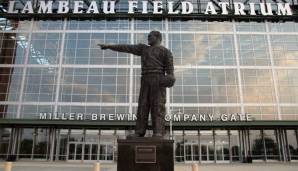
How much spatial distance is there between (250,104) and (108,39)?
17.9m

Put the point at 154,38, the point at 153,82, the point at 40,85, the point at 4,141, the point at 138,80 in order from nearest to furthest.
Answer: the point at 153,82 < the point at 154,38 < the point at 4,141 < the point at 40,85 < the point at 138,80

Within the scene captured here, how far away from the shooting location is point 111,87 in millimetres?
40438

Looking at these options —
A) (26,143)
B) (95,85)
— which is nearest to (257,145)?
(95,85)

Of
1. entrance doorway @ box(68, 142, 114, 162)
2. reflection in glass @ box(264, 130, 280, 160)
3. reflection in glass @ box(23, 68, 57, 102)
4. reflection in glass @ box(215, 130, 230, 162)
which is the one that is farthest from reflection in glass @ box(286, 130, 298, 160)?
reflection in glass @ box(23, 68, 57, 102)

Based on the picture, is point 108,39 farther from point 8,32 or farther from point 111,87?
point 8,32

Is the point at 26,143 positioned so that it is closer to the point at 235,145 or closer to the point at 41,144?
the point at 41,144

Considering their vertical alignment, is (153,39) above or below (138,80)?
below

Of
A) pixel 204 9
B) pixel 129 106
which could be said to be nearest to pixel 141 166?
pixel 129 106

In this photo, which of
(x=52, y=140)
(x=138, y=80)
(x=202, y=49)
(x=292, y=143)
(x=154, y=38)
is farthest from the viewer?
(x=202, y=49)

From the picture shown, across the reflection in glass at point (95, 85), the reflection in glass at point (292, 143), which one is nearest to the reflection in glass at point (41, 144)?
the reflection in glass at point (95, 85)

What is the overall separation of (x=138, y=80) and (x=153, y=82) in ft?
104

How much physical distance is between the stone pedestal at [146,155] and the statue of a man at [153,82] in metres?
0.40

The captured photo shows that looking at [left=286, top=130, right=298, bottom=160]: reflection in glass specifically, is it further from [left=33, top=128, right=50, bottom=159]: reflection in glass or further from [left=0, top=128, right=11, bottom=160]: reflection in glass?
[left=0, top=128, right=11, bottom=160]: reflection in glass

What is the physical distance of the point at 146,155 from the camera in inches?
328
